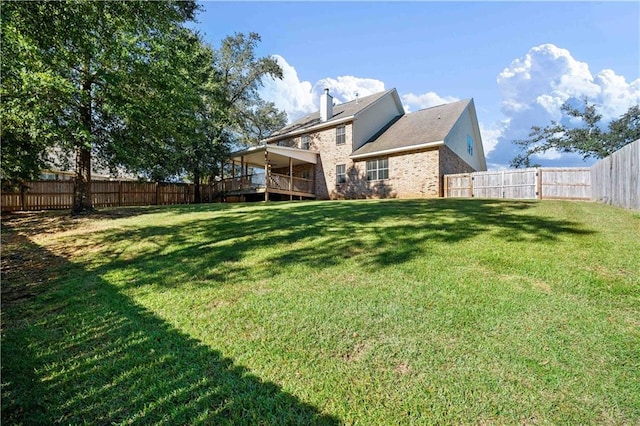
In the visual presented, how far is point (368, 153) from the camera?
19438 millimetres

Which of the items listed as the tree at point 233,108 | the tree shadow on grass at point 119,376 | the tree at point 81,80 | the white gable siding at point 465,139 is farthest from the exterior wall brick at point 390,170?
the tree shadow on grass at point 119,376

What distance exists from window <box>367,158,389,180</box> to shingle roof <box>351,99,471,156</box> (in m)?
0.70

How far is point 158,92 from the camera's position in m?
10.7

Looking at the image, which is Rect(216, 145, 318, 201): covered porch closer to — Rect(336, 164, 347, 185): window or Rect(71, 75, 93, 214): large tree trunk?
Rect(336, 164, 347, 185): window

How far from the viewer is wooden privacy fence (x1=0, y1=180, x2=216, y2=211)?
15438mm

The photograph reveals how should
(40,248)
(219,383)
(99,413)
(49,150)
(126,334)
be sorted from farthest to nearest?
(49,150), (40,248), (126,334), (219,383), (99,413)

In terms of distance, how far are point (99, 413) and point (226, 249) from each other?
396 cm

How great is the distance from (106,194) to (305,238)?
17742mm

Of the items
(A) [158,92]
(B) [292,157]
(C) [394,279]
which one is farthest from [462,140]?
(C) [394,279]

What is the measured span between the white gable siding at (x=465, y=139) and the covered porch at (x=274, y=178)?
8.97 meters

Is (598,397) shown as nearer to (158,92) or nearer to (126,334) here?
(126,334)

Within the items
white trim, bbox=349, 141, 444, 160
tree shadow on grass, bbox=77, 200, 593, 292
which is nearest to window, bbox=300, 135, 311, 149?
white trim, bbox=349, 141, 444, 160

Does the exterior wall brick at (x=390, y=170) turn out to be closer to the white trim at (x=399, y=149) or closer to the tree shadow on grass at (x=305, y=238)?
the white trim at (x=399, y=149)

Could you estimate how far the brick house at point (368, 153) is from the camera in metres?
18.1
